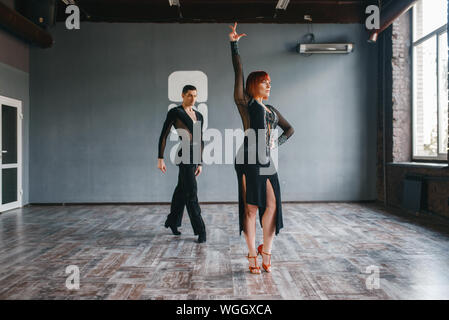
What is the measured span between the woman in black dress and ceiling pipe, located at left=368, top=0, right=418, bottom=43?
4182mm

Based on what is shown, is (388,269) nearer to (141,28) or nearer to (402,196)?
(402,196)

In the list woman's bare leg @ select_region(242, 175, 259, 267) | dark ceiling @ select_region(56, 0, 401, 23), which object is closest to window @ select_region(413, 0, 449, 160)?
dark ceiling @ select_region(56, 0, 401, 23)

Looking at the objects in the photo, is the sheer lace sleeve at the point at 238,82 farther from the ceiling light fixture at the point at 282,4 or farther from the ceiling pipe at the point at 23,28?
the ceiling pipe at the point at 23,28

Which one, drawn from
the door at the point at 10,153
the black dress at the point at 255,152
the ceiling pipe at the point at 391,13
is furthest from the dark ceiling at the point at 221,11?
the black dress at the point at 255,152

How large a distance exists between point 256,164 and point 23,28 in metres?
5.24

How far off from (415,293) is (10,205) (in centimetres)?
639

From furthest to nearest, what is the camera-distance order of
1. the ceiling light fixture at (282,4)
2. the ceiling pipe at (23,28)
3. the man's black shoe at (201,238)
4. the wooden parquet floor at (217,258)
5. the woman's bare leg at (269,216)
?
the ceiling light fixture at (282,4), the ceiling pipe at (23,28), the man's black shoe at (201,238), the woman's bare leg at (269,216), the wooden parquet floor at (217,258)

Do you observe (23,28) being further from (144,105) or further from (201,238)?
(201,238)

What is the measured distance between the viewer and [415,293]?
2512 mm

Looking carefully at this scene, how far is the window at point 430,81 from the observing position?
5.81 metres

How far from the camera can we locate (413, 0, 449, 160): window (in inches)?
229

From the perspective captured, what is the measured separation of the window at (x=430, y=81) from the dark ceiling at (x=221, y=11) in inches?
41.0

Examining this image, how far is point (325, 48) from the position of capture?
22.5 feet
